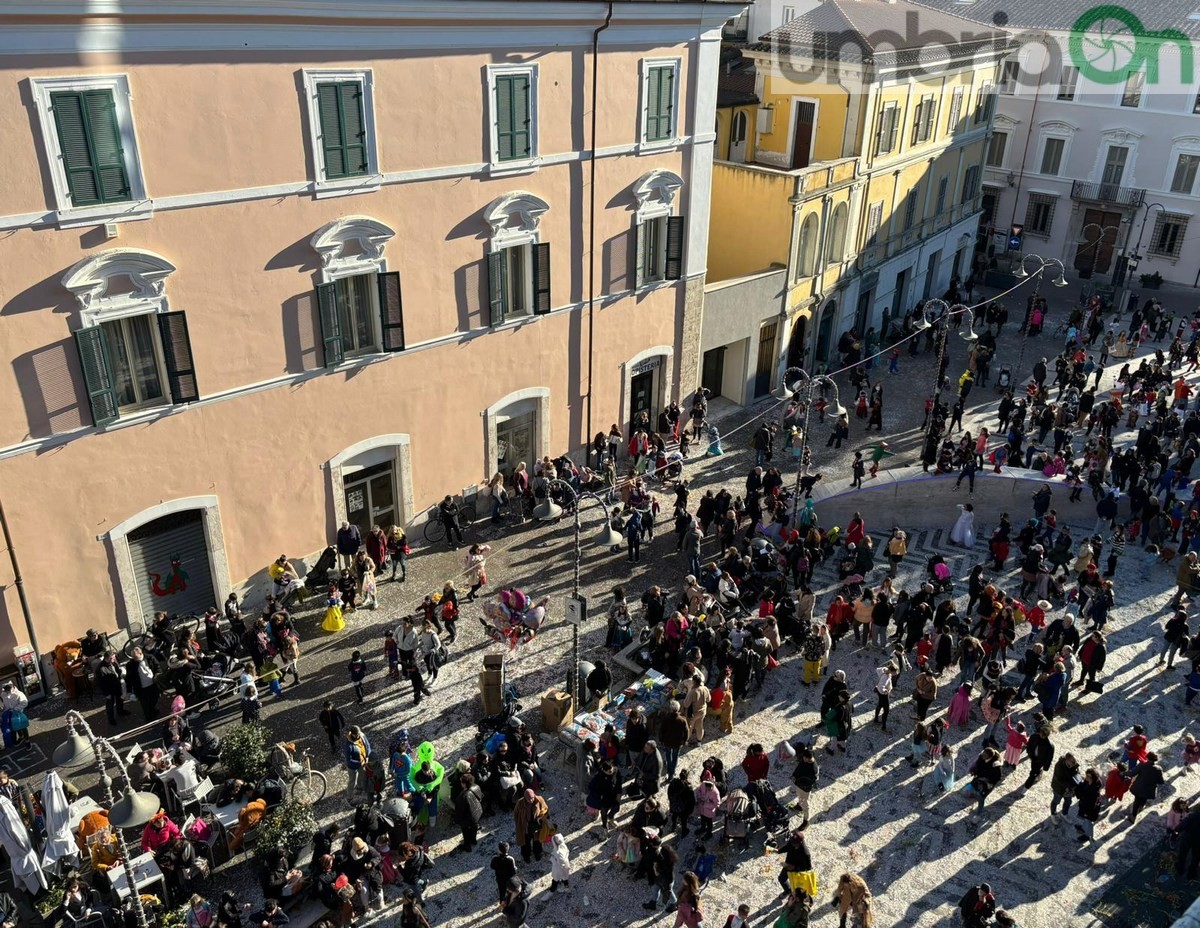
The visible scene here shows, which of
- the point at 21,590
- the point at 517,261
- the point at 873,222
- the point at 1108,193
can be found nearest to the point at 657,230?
the point at 517,261

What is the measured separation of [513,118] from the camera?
76.4 ft

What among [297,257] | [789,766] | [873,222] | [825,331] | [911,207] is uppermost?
[297,257]

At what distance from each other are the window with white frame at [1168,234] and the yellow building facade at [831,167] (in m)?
13.9

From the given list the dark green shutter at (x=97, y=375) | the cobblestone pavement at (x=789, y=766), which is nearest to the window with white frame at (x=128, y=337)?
the dark green shutter at (x=97, y=375)

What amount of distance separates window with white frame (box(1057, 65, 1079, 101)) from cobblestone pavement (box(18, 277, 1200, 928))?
Result: 32505 millimetres

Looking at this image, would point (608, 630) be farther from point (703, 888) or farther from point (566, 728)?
point (703, 888)

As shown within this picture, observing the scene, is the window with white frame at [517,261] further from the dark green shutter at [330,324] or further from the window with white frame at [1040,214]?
the window with white frame at [1040,214]

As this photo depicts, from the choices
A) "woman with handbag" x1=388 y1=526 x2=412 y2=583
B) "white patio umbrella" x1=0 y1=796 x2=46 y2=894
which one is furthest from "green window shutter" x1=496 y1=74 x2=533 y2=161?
"white patio umbrella" x1=0 y1=796 x2=46 y2=894

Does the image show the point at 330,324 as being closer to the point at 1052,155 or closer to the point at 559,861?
the point at 559,861

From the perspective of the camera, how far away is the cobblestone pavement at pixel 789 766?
15711 mm

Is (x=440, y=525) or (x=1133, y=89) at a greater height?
(x=1133, y=89)

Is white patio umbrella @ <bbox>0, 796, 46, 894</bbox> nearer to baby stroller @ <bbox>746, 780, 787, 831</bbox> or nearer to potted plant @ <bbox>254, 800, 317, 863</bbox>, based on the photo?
potted plant @ <bbox>254, 800, 317, 863</bbox>

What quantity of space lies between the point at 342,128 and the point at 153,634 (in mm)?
10642

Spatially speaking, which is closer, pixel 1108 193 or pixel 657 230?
pixel 657 230
